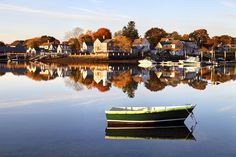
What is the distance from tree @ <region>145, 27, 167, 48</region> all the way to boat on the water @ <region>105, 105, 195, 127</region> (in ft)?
519

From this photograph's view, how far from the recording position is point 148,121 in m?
23.4

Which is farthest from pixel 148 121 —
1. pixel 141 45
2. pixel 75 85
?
pixel 141 45

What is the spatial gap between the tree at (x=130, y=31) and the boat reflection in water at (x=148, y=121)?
5867 inches

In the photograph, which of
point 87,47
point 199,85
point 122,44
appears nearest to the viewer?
point 199,85

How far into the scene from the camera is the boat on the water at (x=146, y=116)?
76.0 ft

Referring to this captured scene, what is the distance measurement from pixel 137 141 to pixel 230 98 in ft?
64.6

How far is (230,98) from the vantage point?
3788 cm

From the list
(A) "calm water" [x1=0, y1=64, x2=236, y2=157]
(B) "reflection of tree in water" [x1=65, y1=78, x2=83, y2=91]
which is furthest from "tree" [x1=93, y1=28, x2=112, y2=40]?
(A) "calm water" [x1=0, y1=64, x2=236, y2=157]

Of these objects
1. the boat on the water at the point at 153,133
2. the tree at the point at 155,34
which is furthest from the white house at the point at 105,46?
the boat on the water at the point at 153,133

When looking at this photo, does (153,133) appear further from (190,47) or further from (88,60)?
(190,47)

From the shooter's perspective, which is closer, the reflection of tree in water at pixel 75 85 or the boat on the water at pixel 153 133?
the boat on the water at pixel 153 133

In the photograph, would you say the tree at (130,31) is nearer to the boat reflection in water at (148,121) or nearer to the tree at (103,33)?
the tree at (103,33)

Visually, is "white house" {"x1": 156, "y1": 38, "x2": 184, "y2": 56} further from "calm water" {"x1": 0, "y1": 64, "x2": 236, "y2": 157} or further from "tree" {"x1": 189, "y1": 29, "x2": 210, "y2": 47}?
"calm water" {"x1": 0, "y1": 64, "x2": 236, "y2": 157}

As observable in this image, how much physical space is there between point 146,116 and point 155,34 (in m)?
166
